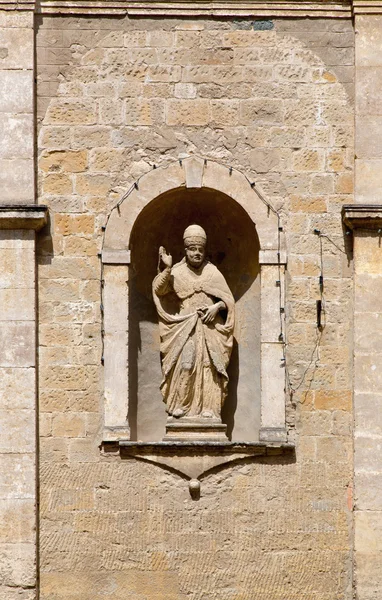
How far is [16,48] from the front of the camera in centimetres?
Result: 1191

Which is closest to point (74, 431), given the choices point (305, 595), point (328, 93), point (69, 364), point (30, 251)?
point (69, 364)

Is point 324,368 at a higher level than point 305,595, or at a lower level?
higher

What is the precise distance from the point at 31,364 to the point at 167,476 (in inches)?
55.4

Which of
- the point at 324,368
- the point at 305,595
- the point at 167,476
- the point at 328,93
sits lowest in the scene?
the point at 305,595

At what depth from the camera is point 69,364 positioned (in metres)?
11.8

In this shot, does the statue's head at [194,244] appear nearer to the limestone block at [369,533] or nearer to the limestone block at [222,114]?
the limestone block at [222,114]

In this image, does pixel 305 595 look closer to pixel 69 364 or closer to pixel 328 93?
pixel 69 364

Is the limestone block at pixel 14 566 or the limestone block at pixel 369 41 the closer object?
the limestone block at pixel 14 566

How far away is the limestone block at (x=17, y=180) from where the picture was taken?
11.8 metres

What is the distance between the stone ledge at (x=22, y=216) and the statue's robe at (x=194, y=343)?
3.63 ft

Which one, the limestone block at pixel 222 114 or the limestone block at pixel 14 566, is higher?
the limestone block at pixel 222 114

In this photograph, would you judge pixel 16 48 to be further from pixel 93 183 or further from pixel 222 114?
pixel 222 114

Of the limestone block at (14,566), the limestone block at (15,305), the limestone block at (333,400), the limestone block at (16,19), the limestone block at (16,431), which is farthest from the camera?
the limestone block at (16,19)

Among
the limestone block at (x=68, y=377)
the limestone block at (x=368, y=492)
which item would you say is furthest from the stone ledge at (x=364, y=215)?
the limestone block at (x=68, y=377)
